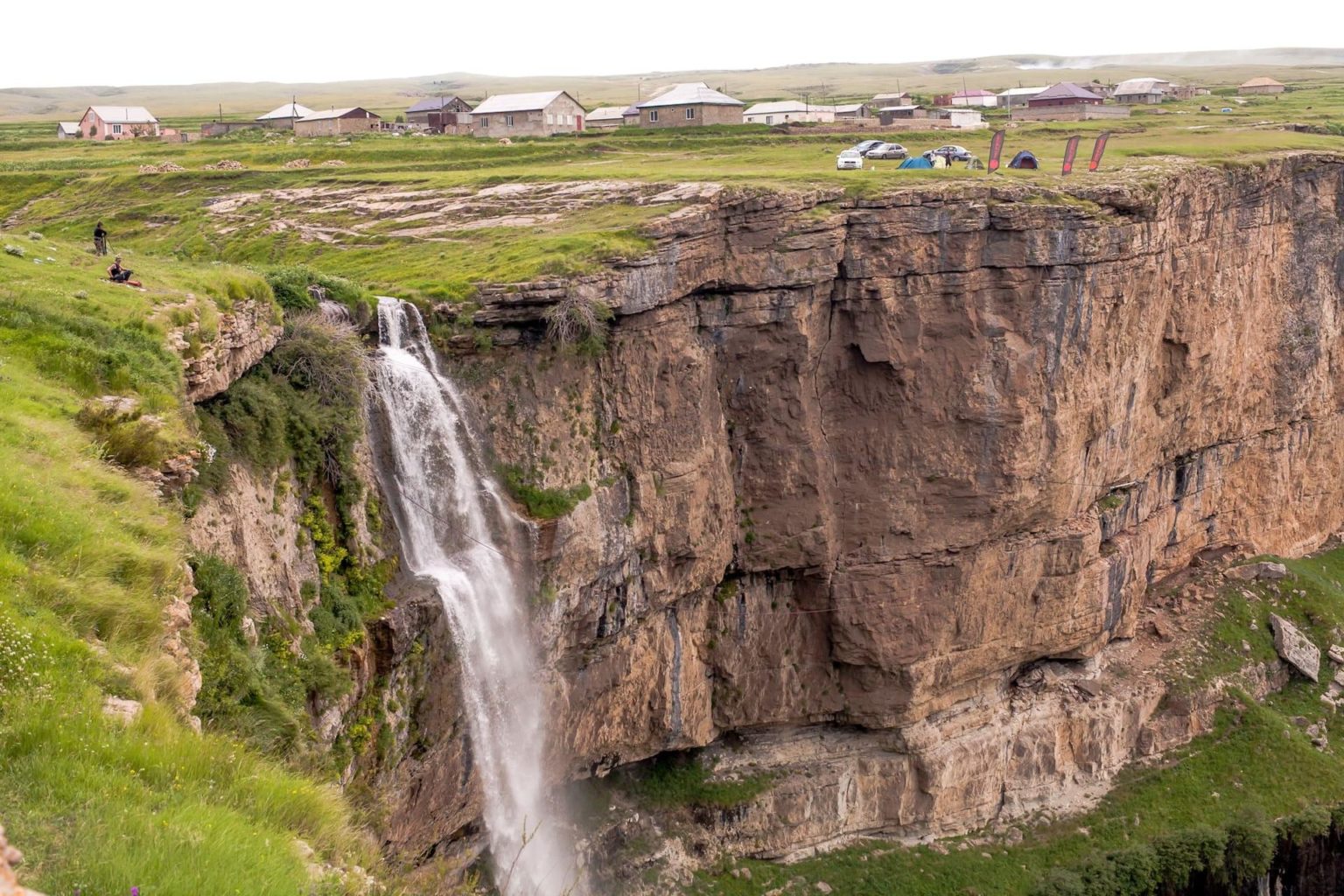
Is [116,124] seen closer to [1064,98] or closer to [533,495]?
[533,495]

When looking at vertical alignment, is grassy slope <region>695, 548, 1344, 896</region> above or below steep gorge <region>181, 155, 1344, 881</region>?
below

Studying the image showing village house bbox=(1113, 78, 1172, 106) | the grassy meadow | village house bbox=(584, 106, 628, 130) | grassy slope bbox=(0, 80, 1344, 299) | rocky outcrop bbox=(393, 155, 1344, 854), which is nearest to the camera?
the grassy meadow

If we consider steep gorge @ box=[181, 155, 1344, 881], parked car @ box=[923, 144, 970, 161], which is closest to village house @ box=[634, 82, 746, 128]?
parked car @ box=[923, 144, 970, 161]

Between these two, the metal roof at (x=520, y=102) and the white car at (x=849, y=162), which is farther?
the metal roof at (x=520, y=102)

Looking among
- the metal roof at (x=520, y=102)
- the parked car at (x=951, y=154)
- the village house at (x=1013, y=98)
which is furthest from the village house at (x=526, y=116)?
the village house at (x=1013, y=98)

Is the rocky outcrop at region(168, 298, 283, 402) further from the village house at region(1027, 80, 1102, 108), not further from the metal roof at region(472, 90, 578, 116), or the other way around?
the village house at region(1027, 80, 1102, 108)

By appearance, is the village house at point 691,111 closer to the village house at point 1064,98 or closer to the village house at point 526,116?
the village house at point 526,116

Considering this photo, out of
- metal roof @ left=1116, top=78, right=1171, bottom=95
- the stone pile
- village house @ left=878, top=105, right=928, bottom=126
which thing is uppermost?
metal roof @ left=1116, top=78, right=1171, bottom=95

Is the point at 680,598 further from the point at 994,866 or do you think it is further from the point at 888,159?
the point at 888,159
